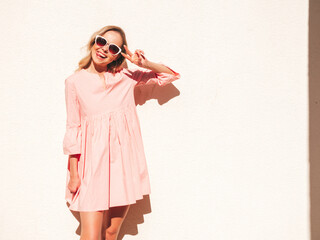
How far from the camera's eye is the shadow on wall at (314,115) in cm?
218

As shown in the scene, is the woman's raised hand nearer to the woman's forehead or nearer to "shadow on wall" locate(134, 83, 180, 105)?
the woman's forehead

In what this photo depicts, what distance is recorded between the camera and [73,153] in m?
1.74

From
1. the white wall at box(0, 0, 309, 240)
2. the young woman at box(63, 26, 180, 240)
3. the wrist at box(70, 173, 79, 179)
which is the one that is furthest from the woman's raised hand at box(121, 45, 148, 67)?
the wrist at box(70, 173, 79, 179)

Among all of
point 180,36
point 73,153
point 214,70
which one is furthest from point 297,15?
point 73,153

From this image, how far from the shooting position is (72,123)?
5.87 feet

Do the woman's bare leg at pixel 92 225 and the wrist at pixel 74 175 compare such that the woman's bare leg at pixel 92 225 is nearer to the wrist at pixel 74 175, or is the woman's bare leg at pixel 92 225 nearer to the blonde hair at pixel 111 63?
the wrist at pixel 74 175

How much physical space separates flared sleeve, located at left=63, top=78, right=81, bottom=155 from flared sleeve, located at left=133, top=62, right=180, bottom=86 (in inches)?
17.6

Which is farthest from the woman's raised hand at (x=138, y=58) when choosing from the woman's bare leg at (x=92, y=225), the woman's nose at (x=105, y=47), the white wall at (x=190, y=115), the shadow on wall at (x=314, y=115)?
the shadow on wall at (x=314, y=115)

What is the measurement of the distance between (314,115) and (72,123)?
1.88m

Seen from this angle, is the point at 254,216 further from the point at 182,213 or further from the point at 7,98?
the point at 7,98

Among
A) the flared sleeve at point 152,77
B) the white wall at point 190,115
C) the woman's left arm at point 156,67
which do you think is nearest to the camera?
the woman's left arm at point 156,67

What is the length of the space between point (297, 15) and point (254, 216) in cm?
165

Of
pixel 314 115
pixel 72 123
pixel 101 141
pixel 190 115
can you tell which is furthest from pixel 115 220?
pixel 314 115

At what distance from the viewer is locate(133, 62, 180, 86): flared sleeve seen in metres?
1.93
